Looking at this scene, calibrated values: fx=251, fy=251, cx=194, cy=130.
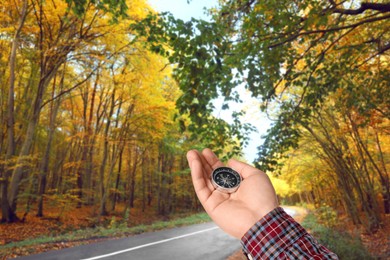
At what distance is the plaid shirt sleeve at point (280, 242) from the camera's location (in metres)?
1.36

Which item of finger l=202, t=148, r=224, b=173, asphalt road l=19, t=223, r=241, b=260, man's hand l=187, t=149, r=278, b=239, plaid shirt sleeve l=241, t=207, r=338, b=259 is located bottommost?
asphalt road l=19, t=223, r=241, b=260

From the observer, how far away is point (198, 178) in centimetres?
219

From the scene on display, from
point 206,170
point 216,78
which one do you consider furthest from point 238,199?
point 216,78

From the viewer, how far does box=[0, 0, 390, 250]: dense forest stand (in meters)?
4.54

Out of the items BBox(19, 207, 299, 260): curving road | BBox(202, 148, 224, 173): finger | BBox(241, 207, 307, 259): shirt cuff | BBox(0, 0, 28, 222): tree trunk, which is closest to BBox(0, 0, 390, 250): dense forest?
BBox(0, 0, 28, 222): tree trunk

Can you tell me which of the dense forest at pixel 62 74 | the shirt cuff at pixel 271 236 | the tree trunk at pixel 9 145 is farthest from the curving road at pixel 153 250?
the shirt cuff at pixel 271 236

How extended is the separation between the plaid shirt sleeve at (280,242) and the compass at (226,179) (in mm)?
553

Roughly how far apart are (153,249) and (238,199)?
26.1 ft

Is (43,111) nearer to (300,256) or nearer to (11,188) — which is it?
(11,188)

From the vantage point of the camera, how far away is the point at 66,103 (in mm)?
24500

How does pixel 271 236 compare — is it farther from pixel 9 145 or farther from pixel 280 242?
pixel 9 145

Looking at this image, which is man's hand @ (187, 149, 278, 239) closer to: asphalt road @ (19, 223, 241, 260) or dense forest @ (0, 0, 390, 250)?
dense forest @ (0, 0, 390, 250)

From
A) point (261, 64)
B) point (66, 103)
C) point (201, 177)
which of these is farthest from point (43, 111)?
point (201, 177)

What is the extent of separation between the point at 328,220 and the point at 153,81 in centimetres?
1403
